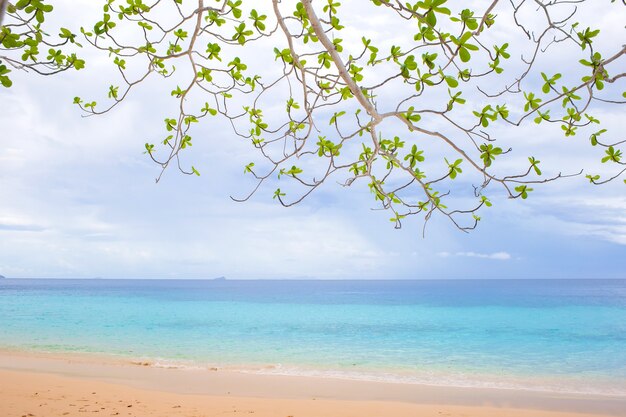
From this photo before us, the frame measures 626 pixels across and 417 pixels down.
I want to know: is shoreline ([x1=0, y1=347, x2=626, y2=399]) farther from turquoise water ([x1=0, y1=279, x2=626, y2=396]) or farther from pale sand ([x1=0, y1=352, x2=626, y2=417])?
pale sand ([x1=0, y1=352, x2=626, y2=417])

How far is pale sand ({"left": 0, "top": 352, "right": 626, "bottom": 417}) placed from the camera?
801 centimetres

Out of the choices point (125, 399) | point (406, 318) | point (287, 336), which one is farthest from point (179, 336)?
point (406, 318)

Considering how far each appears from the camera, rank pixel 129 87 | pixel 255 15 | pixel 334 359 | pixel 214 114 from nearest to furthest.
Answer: pixel 255 15 < pixel 129 87 < pixel 214 114 < pixel 334 359

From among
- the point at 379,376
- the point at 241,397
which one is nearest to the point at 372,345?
the point at 379,376

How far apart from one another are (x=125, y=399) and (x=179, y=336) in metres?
12.6

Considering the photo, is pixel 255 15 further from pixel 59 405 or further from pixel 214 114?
pixel 59 405

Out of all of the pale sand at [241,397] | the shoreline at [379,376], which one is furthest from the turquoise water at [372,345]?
the pale sand at [241,397]

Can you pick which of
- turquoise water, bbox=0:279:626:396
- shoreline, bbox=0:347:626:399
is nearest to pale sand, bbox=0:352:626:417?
shoreline, bbox=0:347:626:399

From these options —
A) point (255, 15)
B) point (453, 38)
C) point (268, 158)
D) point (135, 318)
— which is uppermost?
point (255, 15)

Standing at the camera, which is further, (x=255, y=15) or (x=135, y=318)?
(x=135, y=318)

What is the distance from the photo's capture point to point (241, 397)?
931cm

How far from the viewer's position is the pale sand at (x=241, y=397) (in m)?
8.01

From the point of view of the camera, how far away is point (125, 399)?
8.62 meters

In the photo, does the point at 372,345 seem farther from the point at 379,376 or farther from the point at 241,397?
the point at 241,397
